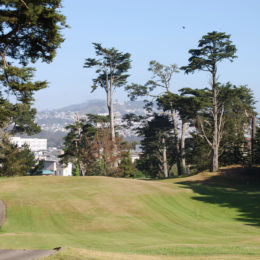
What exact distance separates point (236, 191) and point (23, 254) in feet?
102

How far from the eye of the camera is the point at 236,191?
41.4 meters

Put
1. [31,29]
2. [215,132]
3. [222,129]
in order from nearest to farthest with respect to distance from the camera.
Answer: [31,29], [215,132], [222,129]

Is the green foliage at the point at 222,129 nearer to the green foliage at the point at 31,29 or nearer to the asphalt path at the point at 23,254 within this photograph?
the green foliage at the point at 31,29

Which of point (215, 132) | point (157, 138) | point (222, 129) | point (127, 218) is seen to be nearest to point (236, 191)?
point (215, 132)

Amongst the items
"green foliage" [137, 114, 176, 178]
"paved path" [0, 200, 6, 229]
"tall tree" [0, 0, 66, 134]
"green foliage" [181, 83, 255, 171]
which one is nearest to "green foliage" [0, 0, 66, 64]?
"tall tree" [0, 0, 66, 134]

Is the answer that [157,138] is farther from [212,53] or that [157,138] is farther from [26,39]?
[26,39]

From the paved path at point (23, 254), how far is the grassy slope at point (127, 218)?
810 millimetres

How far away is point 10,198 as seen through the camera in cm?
2959

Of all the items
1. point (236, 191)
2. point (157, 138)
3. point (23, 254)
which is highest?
point (157, 138)

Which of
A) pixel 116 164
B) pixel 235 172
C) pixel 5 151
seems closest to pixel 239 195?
pixel 235 172

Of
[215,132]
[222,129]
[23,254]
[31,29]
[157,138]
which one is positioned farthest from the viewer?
[157,138]

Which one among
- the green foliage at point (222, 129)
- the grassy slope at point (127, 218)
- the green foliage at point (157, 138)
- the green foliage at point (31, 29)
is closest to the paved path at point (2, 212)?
Result: the grassy slope at point (127, 218)

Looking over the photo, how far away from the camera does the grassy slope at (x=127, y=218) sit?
17.2 metres

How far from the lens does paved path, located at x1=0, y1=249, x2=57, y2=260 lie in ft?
44.0
